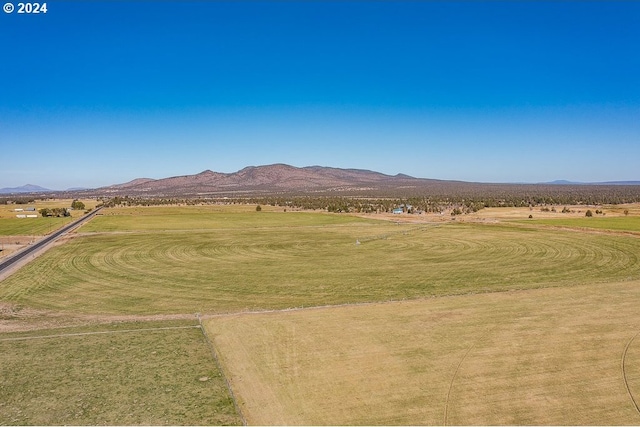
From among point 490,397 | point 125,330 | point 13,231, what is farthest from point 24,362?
point 13,231

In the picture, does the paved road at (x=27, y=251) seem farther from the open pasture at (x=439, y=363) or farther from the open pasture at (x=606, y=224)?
the open pasture at (x=606, y=224)

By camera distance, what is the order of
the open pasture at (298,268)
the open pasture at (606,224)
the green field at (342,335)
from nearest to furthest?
the green field at (342,335)
the open pasture at (298,268)
the open pasture at (606,224)

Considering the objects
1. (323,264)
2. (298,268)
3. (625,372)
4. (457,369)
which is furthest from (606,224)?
(457,369)

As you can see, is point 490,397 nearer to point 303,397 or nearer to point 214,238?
point 303,397

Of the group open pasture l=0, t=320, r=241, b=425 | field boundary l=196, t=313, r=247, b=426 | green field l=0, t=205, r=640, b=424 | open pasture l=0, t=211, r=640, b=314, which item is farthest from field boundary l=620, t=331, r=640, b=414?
open pasture l=0, t=320, r=241, b=425

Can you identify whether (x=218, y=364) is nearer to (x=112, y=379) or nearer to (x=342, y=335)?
→ (x=112, y=379)

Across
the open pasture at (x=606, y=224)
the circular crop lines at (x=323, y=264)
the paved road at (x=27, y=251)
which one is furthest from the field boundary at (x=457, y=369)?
the open pasture at (x=606, y=224)

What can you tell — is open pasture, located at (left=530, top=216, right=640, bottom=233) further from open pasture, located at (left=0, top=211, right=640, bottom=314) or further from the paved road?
the paved road
